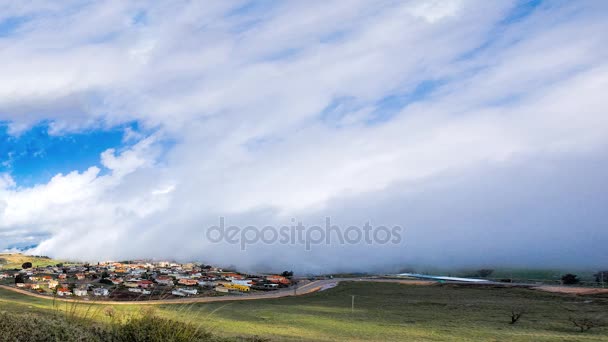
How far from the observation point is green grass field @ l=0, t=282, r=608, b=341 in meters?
17.0

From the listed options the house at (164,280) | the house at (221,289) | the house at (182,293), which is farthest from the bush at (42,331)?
the house at (164,280)

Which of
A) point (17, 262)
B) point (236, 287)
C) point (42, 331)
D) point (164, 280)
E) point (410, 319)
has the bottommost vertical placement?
point (236, 287)

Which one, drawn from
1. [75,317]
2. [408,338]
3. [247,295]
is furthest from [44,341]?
[247,295]

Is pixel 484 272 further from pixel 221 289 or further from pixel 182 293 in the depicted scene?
pixel 182 293

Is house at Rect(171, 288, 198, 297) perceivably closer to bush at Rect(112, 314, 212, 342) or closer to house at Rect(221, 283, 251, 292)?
house at Rect(221, 283, 251, 292)

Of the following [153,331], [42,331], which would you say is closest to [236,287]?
[153,331]

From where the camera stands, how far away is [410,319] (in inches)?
1076

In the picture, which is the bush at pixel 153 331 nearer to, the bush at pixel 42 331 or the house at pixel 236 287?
the bush at pixel 42 331

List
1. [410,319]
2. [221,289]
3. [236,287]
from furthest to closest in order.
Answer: [236,287]
[221,289]
[410,319]

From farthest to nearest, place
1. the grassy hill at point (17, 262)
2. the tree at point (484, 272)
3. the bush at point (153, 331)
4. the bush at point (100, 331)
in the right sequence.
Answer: the tree at point (484, 272), the grassy hill at point (17, 262), the bush at point (153, 331), the bush at point (100, 331)

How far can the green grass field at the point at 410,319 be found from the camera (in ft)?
55.8

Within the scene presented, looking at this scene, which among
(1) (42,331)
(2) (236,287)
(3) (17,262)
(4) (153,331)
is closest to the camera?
(1) (42,331)

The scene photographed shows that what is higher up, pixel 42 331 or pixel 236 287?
pixel 42 331

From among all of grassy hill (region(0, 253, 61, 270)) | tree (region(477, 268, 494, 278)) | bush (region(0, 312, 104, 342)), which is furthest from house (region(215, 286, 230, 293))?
tree (region(477, 268, 494, 278))
